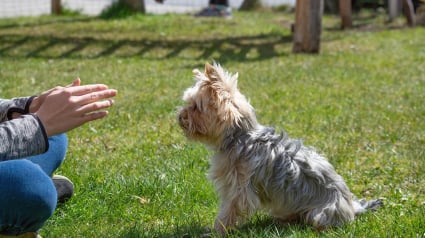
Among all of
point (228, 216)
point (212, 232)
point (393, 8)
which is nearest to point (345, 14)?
point (393, 8)

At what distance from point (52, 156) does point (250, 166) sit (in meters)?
1.24

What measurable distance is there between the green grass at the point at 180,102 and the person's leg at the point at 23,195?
93 centimetres

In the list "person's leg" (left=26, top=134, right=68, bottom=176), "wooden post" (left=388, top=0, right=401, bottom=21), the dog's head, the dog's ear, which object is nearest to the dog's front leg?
the dog's head

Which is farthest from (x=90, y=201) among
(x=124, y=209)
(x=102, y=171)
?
(x=102, y=171)

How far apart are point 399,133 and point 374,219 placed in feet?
8.57

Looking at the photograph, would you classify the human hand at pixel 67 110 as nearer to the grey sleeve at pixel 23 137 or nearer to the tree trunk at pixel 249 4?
the grey sleeve at pixel 23 137

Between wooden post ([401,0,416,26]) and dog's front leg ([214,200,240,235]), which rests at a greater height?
wooden post ([401,0,416,26])

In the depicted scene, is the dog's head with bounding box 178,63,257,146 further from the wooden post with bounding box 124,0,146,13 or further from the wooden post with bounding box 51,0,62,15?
the wooden post with bounding box 51,0,62,15

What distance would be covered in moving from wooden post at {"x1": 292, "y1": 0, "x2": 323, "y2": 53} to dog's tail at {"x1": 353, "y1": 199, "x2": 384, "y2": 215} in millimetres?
7123

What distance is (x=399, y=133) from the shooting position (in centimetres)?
645

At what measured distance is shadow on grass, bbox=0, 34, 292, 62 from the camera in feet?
35.9

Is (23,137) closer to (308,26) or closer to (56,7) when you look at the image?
(308,26)

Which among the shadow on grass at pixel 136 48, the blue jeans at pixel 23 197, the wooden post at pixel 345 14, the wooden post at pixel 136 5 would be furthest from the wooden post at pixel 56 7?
the blue jeans at pixel 23 197

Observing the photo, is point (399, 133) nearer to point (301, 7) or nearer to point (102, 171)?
point (102, 171)
